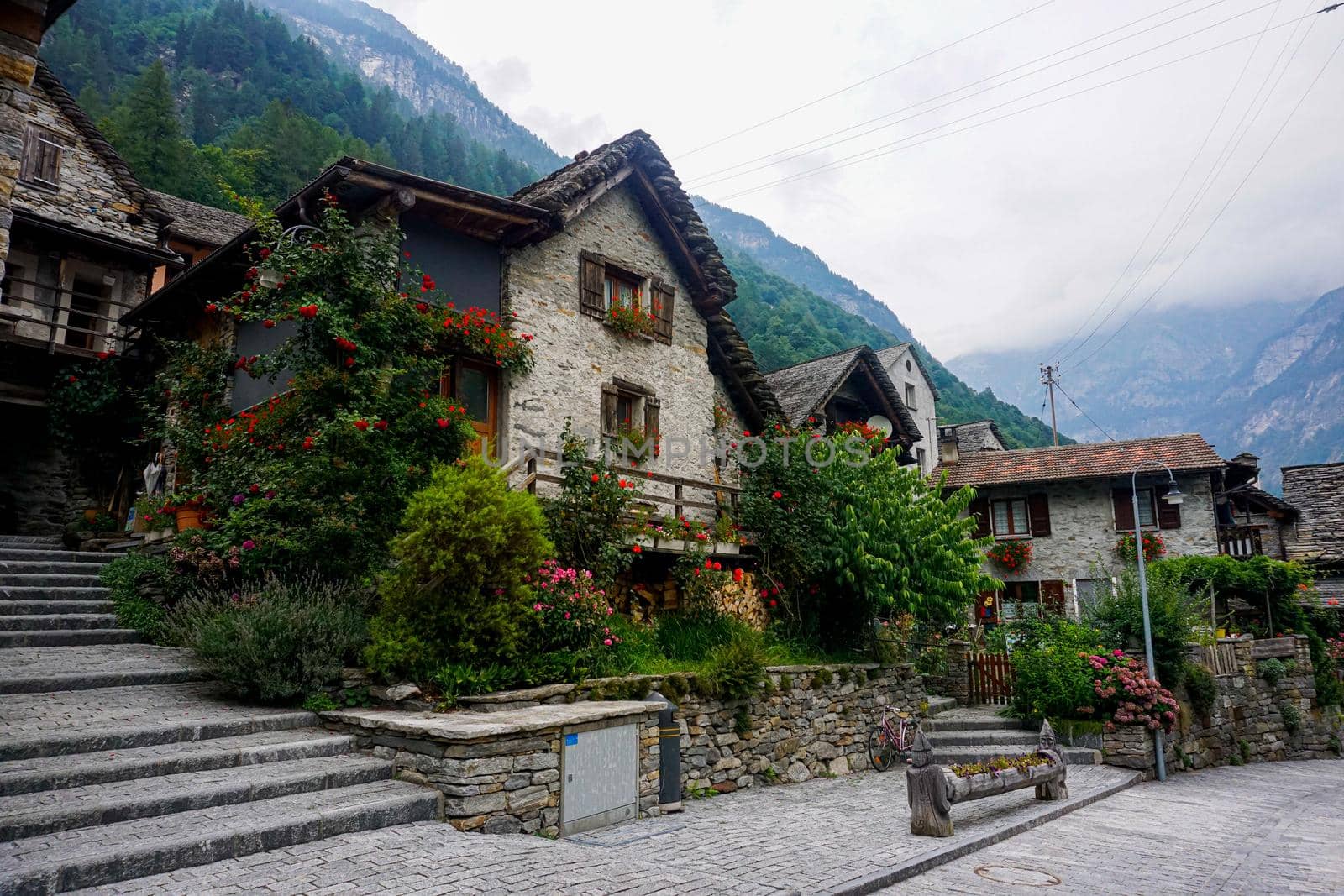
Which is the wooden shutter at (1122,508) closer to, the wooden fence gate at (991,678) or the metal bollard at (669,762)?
the wooden fence gate at (991,678)

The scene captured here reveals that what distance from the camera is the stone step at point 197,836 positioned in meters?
4.76

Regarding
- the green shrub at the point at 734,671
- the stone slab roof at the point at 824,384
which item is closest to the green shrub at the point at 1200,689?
the stone slab roof at the point at 824,384

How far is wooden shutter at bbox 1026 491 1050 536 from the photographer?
91.2ft

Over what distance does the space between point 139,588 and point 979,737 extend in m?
13.0

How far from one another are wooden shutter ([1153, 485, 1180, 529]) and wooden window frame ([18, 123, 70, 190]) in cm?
3075

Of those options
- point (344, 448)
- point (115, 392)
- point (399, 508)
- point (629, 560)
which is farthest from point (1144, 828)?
point (115, 392)

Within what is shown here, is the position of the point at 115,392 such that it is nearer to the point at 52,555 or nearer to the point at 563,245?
the point at 52,555

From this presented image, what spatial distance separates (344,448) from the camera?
9.98m

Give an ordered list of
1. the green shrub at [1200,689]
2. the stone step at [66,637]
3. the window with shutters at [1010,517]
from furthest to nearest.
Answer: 1. the window with shutters at [1010,517]
2. the green shrub at [1200,689]
3. the stone step at [66,637]

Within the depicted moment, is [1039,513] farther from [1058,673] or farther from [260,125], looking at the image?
[260,125]

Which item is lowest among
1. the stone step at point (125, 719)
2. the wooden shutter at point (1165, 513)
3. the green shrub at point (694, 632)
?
the stone step at point (125, 719)

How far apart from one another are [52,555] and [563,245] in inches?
360

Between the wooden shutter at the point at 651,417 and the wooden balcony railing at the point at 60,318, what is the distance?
11.1m

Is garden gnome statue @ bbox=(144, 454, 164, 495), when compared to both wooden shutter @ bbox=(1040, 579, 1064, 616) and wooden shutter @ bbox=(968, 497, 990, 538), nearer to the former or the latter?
wooden shutter @ bbox=(968, 497, 990, 538)
